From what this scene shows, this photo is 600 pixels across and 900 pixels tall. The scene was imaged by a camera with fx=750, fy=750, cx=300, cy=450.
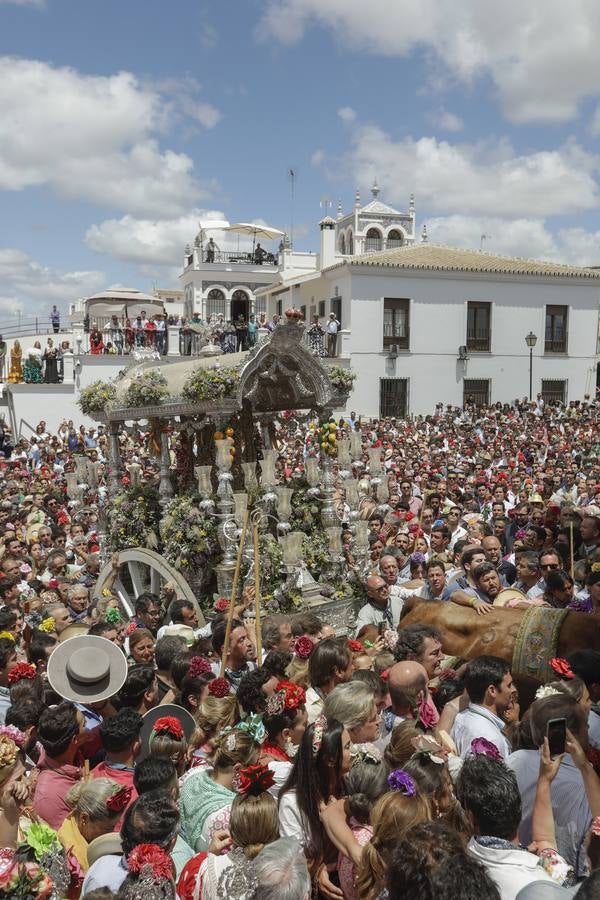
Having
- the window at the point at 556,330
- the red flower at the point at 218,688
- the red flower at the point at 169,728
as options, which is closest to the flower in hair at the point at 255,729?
the red flower at the point at 169,728

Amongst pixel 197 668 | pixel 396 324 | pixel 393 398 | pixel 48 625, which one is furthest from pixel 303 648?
pixel 396 324

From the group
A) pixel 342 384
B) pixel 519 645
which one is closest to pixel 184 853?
pixel 519 645

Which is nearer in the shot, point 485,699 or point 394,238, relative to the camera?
point 485,699

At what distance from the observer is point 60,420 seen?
2509cm

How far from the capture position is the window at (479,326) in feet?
104

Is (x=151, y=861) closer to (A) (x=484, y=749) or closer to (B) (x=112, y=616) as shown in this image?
(A) (x=484, y=749)

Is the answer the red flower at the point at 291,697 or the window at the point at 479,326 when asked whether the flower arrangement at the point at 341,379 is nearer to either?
the red flower at the point at 291,697

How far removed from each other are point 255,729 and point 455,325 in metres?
29.0

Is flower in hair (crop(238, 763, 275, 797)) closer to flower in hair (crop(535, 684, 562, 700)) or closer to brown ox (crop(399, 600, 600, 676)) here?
flower in hair (crop(535, 684, 562, 700))

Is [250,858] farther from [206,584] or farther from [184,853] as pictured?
[206,584]

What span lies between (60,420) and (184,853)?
75.4 ft

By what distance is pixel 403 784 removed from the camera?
309 centimetres

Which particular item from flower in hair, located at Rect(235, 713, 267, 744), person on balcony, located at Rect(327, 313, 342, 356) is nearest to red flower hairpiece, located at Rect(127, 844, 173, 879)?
flower in hair, located at Rect(235, 713, 267, 744)

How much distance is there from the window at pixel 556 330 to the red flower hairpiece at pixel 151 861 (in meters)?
32.3
